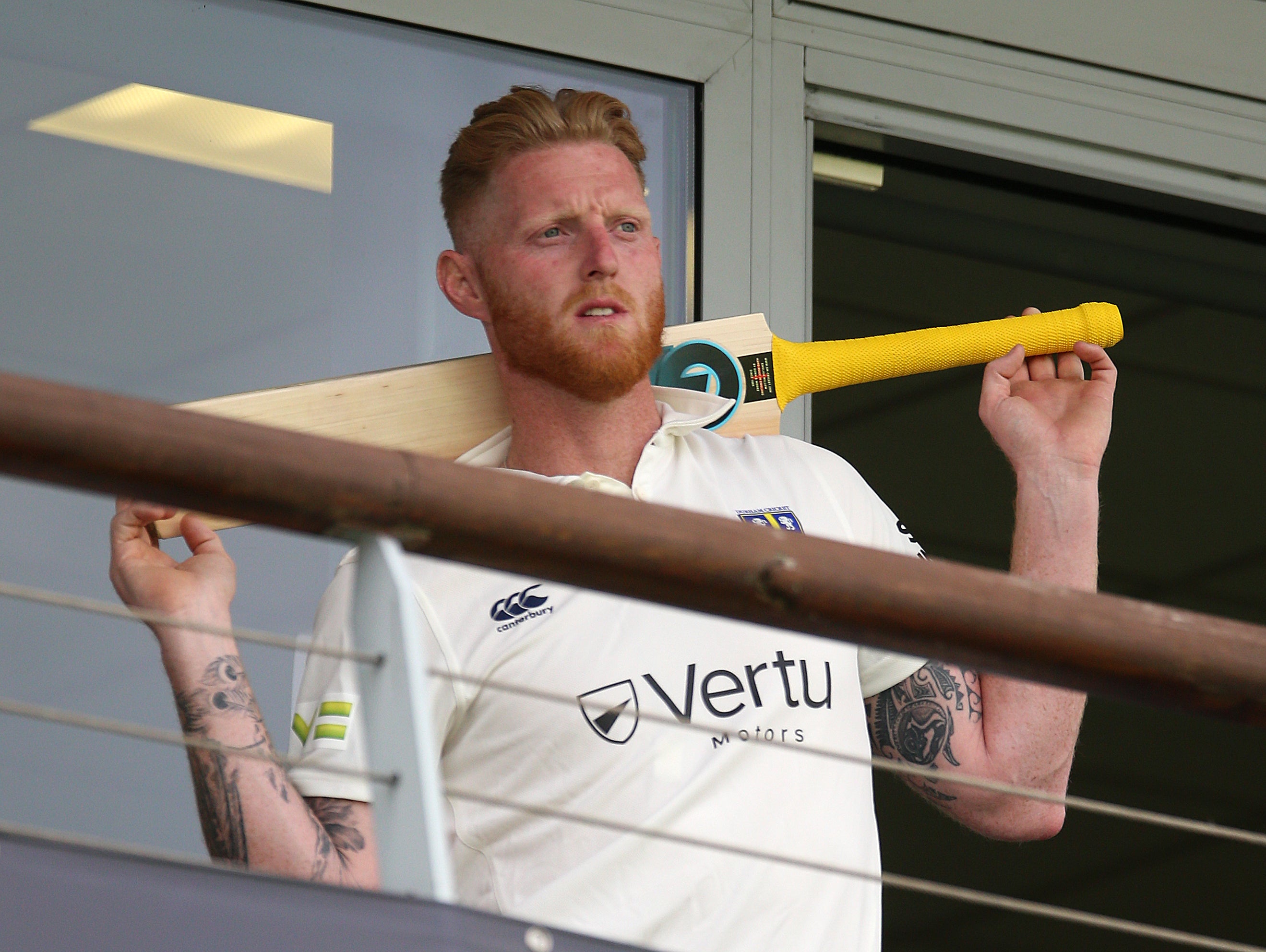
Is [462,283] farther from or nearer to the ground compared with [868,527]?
farther from the ground

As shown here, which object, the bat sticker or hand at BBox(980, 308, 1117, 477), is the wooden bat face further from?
hand at BBox(980, 308, 1117, 477)

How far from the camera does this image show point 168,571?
1696mm

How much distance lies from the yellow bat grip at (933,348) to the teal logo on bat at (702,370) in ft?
0.18

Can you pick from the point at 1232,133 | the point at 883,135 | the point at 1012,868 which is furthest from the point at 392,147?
the point at 1012,868

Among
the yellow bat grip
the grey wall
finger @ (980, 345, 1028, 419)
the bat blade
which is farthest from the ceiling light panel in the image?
finger @ (980, 345, 1028, 419)

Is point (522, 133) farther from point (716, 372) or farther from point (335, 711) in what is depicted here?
point (335, 711)

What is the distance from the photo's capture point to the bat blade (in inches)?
79.9

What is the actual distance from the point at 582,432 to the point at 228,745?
693 millimetres

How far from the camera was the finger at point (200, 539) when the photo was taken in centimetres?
174

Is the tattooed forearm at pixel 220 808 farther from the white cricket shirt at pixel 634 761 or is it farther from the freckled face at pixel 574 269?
the freckled face at pixel 574 269

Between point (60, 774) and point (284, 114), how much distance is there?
3.27 feet

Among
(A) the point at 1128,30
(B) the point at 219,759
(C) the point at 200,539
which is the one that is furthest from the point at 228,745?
(A) the point at 1128,30

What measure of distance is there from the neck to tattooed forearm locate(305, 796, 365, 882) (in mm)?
535

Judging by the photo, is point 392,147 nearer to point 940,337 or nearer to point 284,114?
point 284,114
